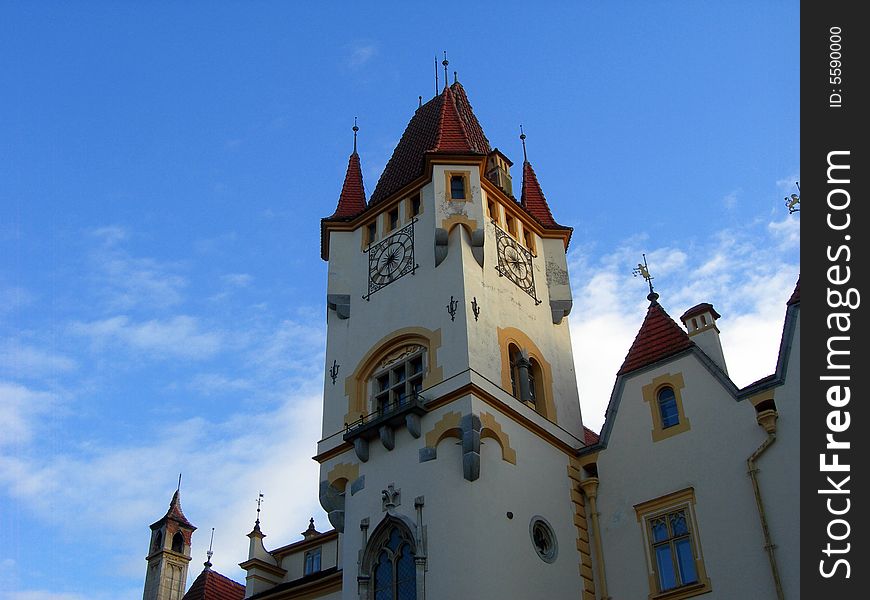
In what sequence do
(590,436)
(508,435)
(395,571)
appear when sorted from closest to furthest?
(395,571), (508,435), (590,436)

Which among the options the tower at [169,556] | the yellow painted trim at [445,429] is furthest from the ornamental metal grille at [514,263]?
the tower at [169,556]

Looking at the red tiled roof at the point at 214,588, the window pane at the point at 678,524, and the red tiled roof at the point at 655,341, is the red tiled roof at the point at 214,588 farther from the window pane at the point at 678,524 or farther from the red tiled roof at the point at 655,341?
the window pane at the point at 678,524

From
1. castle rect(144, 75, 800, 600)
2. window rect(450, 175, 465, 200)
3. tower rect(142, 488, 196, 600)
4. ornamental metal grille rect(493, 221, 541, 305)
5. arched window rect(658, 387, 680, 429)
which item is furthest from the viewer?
tower rect(142, 488, 196, 600)

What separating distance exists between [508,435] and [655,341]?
5151 millimetres

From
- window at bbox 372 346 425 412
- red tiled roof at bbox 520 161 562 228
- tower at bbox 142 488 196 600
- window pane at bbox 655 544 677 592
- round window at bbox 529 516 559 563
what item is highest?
red tiled roof at bbox 520 161 562 228

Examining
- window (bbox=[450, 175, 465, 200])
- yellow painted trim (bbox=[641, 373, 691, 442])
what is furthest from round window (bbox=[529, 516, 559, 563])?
window (bbox=[450, 175, 465, 200])

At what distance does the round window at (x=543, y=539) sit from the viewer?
20.8 metres

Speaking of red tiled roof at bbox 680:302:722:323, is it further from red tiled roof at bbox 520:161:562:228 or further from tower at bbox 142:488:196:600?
tower at bbox 142:488:196:600

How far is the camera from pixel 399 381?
23891 mm

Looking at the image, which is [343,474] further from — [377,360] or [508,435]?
[508,435]

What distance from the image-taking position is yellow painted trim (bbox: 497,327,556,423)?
2309cm

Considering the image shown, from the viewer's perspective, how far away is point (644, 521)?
21250mm

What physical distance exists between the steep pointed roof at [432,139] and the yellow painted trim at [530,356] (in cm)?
573

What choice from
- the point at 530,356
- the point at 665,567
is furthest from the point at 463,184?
the point at 665,567
